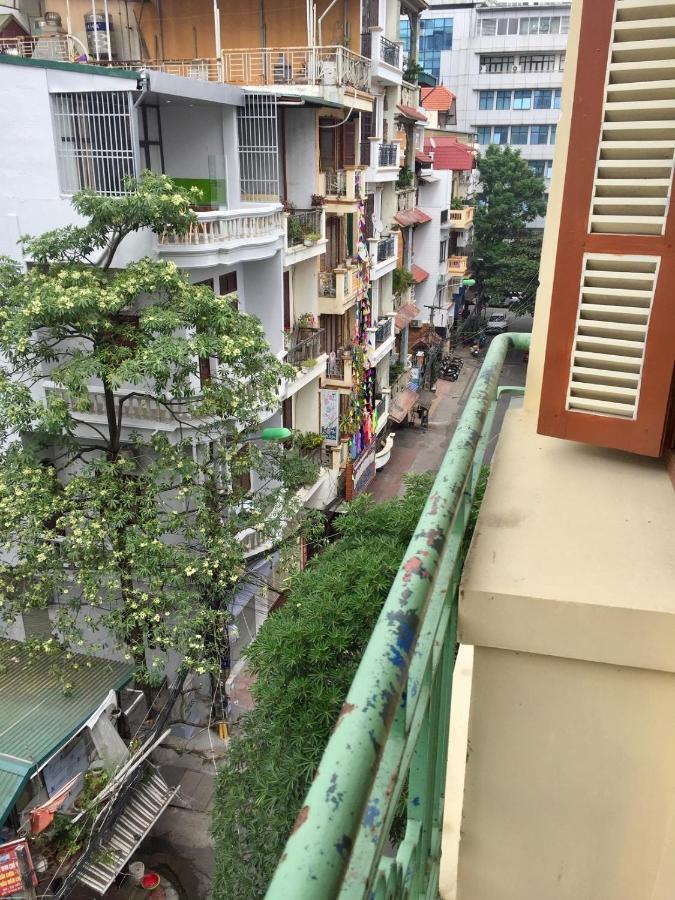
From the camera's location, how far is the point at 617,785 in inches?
67.2

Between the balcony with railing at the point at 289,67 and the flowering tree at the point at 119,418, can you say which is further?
the balcony with railing at the point at 289,67

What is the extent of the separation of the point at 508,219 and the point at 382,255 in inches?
593

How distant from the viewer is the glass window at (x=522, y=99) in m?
40.1

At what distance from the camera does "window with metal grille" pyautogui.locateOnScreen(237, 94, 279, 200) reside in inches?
476

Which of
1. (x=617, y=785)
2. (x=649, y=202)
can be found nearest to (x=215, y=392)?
(x=649, y=202)

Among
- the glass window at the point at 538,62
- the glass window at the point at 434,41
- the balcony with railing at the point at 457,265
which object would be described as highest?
the glass window at the point at 434,41

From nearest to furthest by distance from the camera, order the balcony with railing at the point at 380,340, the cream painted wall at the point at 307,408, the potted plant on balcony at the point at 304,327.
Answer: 1. the potted plant on balcony at the point at 304,327
2. the cream painted wall at the point at 307,408
3. the balcony with railing at the point at 380,340

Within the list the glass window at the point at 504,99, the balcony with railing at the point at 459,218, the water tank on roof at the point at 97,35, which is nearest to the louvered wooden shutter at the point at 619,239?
the water tank on roof at the point at 97,35

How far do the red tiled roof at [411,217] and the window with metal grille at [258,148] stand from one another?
31.7ft

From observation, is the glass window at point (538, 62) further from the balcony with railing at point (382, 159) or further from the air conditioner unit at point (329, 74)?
the air conditioner unit at point (329, 74)

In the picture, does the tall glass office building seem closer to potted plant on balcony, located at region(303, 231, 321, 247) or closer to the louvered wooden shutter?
potted plant on balcony, located at region(303, 231, 321, 247)

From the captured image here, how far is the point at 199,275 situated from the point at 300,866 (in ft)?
36.5

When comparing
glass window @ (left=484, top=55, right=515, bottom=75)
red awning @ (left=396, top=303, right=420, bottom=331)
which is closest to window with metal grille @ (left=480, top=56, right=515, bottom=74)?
glass window @ (left=484, top=55, right=515, bottom=75)

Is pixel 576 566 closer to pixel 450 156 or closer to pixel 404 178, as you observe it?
pixel 404 178
